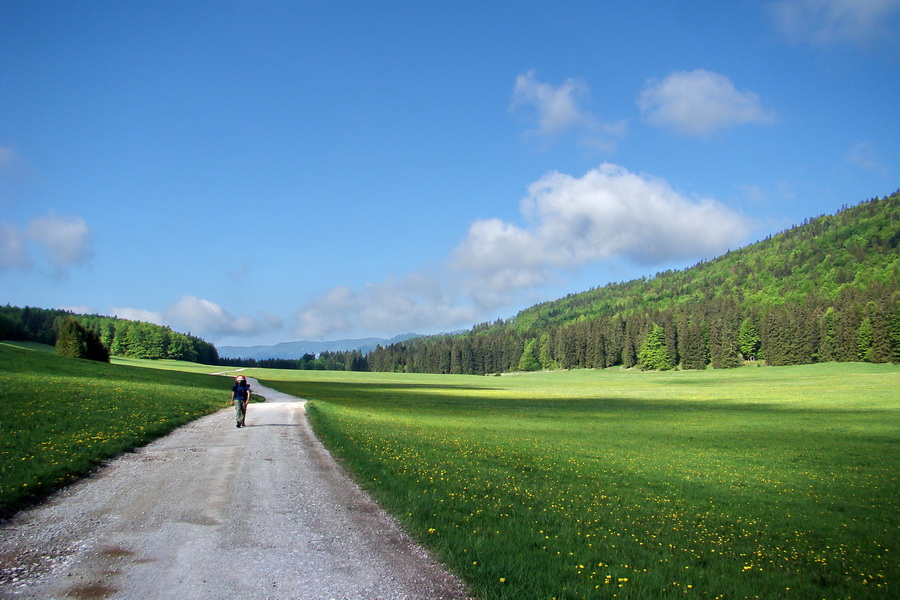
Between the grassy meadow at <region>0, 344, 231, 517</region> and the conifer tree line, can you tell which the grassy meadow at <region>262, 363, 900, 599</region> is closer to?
the grassy meadow at <region>0, 344, 231, 517</region>

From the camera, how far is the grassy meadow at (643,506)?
8305 millimetres

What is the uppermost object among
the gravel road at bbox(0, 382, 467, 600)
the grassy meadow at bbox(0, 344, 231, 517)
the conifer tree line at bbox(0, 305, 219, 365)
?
the conifer tree line at bbox(0, 305, 219, 365)

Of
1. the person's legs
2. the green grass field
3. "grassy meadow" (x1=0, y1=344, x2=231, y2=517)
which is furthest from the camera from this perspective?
the person's legs

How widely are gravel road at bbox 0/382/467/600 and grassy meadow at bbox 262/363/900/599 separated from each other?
0.89 m

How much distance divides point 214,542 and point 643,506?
34.4 feet

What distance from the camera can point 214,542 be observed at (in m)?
8.42

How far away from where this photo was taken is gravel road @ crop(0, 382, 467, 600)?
6750mm

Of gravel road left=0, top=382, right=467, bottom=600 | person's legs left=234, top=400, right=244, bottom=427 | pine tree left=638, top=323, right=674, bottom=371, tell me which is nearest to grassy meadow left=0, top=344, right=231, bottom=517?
gravel road left=0, top=382, right=467, bottom=600

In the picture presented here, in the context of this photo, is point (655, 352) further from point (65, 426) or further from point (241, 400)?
point (65, 426)

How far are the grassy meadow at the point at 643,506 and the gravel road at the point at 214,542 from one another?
0.89m

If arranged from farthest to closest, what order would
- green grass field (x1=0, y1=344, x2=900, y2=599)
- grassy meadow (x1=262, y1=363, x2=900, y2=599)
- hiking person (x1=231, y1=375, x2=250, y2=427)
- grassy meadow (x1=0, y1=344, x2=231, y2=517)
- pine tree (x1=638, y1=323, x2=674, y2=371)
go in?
pine tree (x1=638, y1=323, x2=674, y2=371)
hiking person (x1=231, y1=375, x2=250, y2=427)
grassy meadow (x1=0, y1=344, x2=231, y2=517)
green grass field (x1=0, y1=344, x2=900, y2=599)
grassy meadow (x1=262, y1=363, x2=900, y2=599)

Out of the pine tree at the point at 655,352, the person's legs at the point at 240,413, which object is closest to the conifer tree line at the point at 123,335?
the person's legs at the point at 240,413

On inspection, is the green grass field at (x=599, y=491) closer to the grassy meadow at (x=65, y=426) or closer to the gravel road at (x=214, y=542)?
the grassy meadow at (x=65, y=426)

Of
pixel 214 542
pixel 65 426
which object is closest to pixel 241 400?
pixel 65 426
